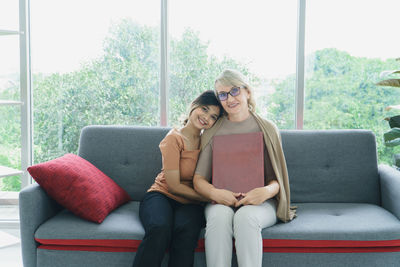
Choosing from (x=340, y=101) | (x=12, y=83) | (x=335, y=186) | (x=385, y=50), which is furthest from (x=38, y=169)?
(x=385, y=50)

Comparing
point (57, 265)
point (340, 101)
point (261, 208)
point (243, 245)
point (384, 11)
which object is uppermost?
point (384, 11)

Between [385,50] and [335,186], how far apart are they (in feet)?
3.63

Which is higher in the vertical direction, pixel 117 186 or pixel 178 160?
pixel 178 160

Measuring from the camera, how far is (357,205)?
6.93 ft

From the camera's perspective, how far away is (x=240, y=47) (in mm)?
2660

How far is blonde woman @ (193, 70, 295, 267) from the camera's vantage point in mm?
1607

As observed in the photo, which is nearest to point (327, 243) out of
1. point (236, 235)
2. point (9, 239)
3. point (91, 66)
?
point (236, 235)

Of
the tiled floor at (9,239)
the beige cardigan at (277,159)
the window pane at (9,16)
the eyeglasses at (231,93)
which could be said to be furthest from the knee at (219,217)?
the window pane at (9,16)

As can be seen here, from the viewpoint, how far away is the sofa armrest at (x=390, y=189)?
1940 millimetres

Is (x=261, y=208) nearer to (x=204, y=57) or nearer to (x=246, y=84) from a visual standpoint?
(x=246, y=84)

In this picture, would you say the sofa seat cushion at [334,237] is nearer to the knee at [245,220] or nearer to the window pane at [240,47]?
the knee at [245,220]

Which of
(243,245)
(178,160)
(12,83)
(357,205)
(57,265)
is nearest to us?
(243,245)

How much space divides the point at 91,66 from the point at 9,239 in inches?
51.0

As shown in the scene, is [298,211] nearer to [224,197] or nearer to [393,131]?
[224,197]
